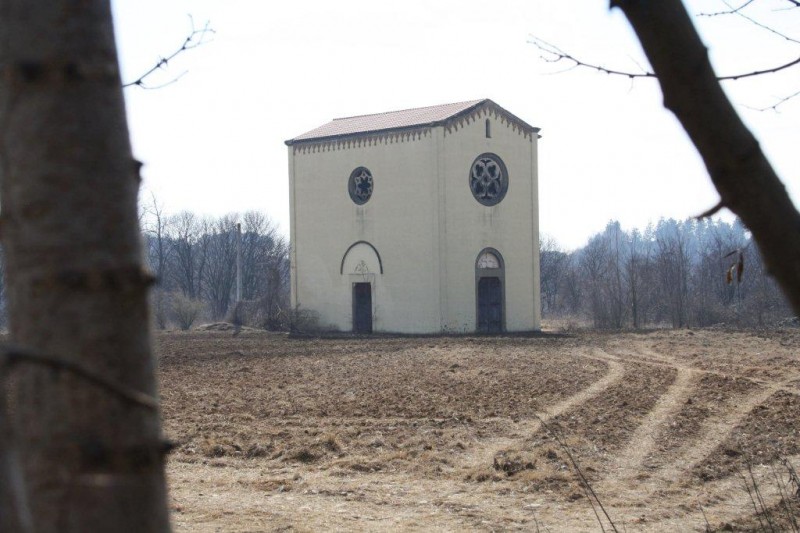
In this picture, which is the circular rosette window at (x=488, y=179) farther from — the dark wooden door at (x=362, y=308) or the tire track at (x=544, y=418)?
the tire track at (x=544, y=418)

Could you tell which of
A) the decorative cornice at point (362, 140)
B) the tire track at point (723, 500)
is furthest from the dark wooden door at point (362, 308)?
the tire track at point (723, 500)

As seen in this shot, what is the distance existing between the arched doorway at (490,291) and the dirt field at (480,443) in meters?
16.1

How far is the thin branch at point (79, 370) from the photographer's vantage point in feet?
3.67

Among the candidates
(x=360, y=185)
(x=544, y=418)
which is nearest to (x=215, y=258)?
(x=360, y=185)

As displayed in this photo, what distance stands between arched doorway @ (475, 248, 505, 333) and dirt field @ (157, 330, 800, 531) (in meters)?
16.1

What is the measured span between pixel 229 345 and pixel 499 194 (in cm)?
1410

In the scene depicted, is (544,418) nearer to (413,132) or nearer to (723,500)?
(723,500)

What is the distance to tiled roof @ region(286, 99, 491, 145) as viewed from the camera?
3766 cm

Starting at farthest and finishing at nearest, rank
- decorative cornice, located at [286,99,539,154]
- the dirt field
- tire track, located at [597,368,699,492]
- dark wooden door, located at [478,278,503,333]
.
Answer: dark wooden door, located at [478,278,503,333] < decorative cornice, located at [286,99,539,154] < tire track, located at [597,368,699,492] < the dirt field

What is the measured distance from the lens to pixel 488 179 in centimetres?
3838

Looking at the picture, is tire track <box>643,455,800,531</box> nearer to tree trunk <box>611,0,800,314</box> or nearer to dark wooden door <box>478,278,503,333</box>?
tree trunk <box>611,0,800,314</box>

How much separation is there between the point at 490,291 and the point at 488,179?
4.54 m

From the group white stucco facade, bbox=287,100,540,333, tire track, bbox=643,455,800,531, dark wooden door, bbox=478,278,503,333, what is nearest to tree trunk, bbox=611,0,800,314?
tire track, bbox=643,455,800,531

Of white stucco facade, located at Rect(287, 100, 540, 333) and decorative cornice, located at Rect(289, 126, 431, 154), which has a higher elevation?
decorative cornice, located at Rect(289, 126, 431, 154)
